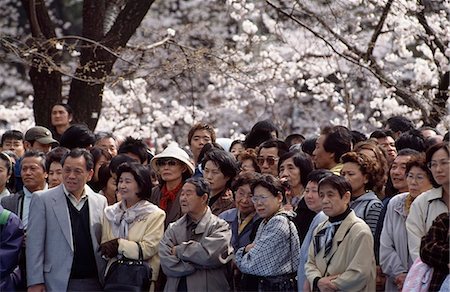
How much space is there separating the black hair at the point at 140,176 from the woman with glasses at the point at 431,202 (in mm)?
2026

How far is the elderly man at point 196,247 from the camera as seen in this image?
6746mm

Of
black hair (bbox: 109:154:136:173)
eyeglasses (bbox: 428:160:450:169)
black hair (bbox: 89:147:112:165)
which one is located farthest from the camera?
black hair (bbox: 89:147:112:165)

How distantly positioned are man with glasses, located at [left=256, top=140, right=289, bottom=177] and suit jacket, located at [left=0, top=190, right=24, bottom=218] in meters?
2.04

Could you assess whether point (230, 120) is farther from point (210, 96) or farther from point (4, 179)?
point (4, 179)

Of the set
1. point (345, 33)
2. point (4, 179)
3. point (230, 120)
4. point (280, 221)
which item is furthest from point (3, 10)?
point (280, 221)

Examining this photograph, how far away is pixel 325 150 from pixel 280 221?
3.73 ft

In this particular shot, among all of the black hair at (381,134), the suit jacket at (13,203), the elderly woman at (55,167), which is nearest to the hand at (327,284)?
the black hair at (381,134)

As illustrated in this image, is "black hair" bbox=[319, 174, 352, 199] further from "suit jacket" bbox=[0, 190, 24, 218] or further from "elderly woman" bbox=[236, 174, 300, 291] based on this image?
"suit jacket" bbox=[0, 190, 24, 218]

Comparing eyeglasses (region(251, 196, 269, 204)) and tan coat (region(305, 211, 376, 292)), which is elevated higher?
eyeglasses (region(251, 196, 269, 204))

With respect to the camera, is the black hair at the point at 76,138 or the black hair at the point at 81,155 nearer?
the black hair at the point at 81,155

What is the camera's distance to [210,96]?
64.3 ft

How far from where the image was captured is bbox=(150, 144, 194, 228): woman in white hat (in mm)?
7641

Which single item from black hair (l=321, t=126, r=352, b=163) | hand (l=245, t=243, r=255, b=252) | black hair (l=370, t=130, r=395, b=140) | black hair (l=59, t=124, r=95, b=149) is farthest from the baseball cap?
hand (l=245, t=243, r=255, b=252)

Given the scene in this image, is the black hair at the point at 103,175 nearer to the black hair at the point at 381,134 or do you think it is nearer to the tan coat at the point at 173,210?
the tan coat at the point at 173,210
